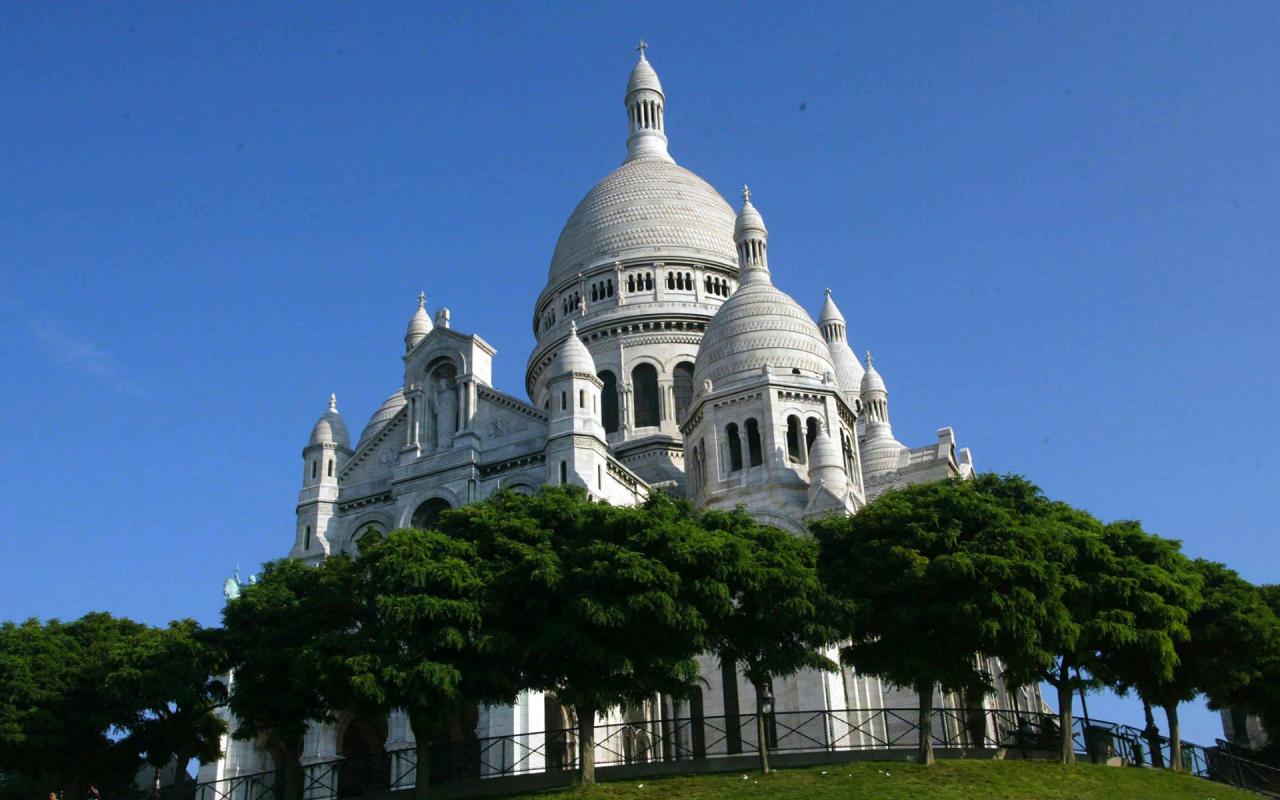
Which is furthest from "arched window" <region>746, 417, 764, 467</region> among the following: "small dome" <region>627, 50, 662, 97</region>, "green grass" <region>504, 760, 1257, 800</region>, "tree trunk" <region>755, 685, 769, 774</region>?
"small dome" <region>627, 50, 662, 97</region>

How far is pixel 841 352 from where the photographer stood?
265 feet

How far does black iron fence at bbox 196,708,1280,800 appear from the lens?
4081 cm

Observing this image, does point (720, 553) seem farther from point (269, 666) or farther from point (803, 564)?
point (269, 666)

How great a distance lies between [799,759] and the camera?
1535 inches

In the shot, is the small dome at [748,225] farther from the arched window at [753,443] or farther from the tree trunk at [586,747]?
the tree trunk at [586,747]

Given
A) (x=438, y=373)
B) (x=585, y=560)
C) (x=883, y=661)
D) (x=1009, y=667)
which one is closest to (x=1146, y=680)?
(x=1009, y=667)

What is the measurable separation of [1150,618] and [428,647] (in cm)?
2264

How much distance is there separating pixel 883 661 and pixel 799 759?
4.37 metres

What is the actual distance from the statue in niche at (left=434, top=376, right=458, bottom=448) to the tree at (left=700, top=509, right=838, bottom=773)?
19.9 metres

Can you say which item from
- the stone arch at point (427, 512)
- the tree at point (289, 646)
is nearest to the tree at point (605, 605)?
the tree at point (289, 646)

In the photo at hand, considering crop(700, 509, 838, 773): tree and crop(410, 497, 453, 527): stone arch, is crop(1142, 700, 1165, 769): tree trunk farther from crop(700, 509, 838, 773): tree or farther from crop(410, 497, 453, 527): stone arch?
crop(410, 497, 453, 527): stone arch

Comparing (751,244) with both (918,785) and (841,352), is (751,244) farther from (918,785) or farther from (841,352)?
(918,785)

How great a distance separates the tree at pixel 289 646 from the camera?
37469 millimetres

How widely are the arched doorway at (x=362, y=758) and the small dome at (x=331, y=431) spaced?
499 inches
